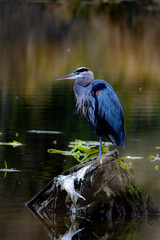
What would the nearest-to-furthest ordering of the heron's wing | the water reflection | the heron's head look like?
the water reflection
the heron's wing
the heron's head

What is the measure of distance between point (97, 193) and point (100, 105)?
3.89 ft

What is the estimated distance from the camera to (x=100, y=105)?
780cm

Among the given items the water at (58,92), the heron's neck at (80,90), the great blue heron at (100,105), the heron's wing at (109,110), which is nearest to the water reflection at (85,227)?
the water at (58,92)

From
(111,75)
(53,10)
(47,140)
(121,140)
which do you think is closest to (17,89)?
(111,75)

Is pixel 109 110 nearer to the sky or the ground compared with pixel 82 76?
nearer to the ground

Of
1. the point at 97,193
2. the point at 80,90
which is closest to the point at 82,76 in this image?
the point at 80,90

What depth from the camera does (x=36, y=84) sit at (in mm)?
19406

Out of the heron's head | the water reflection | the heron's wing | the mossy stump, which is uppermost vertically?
the heron's head

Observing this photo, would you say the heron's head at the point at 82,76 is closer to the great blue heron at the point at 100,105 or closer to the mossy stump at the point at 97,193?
the great blue heron at the point at 100,105

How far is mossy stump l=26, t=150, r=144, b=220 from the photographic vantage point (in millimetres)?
7066

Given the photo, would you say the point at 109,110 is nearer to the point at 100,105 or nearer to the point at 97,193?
the point at 100,105

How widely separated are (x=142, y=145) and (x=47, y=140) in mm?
1583

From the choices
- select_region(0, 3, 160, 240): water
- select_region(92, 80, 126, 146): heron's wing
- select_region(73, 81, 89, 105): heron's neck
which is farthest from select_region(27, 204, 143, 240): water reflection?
select_region(73, 81, 89, 105): heron's neck

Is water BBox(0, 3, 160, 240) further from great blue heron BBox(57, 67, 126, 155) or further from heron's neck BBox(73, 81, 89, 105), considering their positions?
heron's neck BBox(73, 81, 89, 105)
